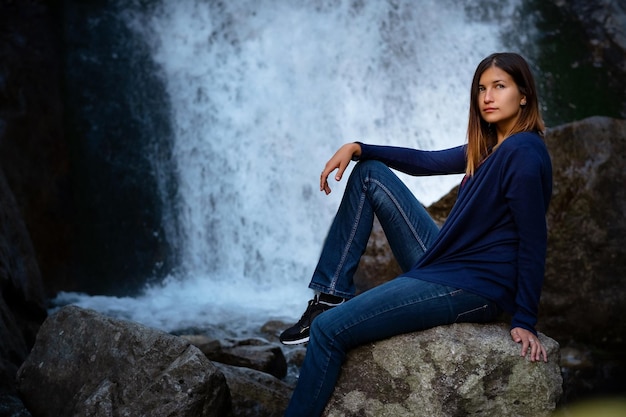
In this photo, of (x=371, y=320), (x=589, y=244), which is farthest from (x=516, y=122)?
(x=589, y=244)

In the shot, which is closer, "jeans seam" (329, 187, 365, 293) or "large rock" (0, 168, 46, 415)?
"jeans seam" (329, 187, 365, 293)

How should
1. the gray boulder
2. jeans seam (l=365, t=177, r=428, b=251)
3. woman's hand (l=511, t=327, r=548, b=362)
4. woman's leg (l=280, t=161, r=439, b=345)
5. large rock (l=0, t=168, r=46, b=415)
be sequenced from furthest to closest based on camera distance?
large rock (l=0, t=168, r=46, b=415)
the gray boulder
jeans seam (l=365, t=177, r=428, b=251)
woman's leg (l=280, t=161, r=439, b=345)
woman's hand (l=511, t=327, r=548, b=362)

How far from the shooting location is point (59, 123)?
9.42 metres

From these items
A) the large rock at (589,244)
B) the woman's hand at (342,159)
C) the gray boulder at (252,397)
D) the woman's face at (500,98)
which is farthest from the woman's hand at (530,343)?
the large rock at (589,244)

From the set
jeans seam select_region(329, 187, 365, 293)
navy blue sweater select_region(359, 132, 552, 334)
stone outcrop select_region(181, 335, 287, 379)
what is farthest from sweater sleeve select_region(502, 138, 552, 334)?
stone outcrop select_region(181, 335, 287, 379)

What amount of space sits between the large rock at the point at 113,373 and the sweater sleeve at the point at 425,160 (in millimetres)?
1262

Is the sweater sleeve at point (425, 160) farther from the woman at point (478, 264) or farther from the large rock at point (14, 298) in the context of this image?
the large rock at point (14, 298)

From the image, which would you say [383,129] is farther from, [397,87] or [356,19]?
[356,19]

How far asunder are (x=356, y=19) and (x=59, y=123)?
5.05 m

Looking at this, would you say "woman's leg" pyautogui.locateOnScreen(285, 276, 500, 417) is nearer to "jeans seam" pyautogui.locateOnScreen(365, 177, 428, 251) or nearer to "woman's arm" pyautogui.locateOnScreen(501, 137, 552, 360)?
"woman's arm" pyautogui.locateOnScreen(501, 137, 552, 360)

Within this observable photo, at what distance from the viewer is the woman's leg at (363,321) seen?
2.70m

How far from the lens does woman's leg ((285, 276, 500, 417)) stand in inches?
106

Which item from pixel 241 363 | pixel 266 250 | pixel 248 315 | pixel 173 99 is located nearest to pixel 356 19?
pixel 173 99

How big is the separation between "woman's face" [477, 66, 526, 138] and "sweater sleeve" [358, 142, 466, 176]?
0.38 m
